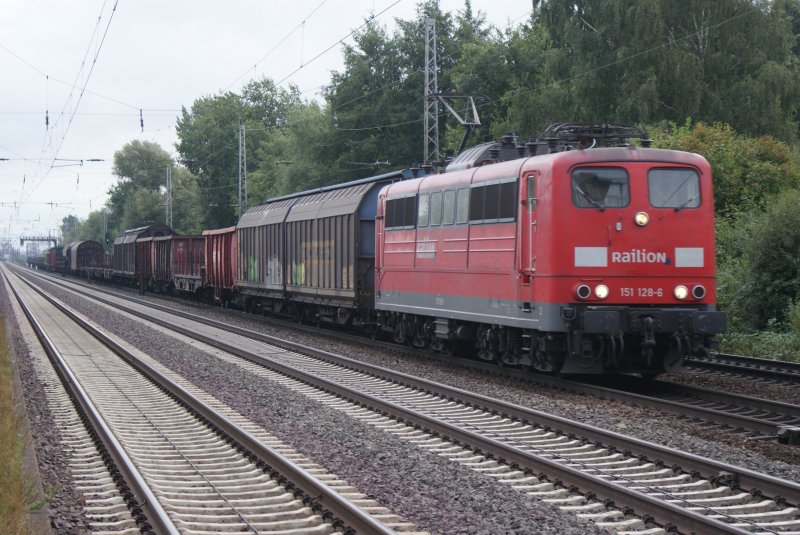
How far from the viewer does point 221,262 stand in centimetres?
3591

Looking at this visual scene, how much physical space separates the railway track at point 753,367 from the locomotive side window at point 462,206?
3922 millimetres

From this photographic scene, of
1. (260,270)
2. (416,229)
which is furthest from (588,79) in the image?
(416,229)

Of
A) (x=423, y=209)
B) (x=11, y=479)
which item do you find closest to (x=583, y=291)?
(x=423, y=209)

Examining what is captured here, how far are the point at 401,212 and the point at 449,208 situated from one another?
2.24 metres

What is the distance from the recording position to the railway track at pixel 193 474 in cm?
679

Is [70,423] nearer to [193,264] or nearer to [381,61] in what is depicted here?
[193,264]

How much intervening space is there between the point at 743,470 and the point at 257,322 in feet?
73.0

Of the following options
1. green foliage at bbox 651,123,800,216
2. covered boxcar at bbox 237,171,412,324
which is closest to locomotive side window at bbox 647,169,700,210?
covered boxcar at bbox 237,171,412,324

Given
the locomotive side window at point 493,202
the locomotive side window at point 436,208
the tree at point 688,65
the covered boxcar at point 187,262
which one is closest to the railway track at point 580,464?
the locomotive side window at point 493,202

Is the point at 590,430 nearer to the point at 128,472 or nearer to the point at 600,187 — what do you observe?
the point at 128,472

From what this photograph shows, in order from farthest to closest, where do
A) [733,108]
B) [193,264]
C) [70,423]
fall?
1. [193,264]
2. [733,108]
3. [70,423]

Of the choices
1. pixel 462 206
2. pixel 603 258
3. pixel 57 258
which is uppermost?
pixel 57 258

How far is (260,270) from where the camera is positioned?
1161 inches

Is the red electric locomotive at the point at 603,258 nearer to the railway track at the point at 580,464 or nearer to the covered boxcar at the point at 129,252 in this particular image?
the railway track at the point at 580,464
